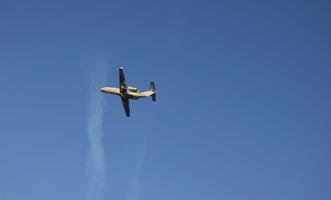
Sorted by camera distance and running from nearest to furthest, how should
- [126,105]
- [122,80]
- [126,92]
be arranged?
[122,80] < [126,92] < [126,105]

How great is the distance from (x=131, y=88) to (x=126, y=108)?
9657 millimetres

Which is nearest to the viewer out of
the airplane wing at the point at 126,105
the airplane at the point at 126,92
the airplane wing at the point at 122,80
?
the airplane wing at the point at 122,80

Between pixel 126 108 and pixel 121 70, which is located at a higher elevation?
pixel 121 70

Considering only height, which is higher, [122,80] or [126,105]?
[122,80]

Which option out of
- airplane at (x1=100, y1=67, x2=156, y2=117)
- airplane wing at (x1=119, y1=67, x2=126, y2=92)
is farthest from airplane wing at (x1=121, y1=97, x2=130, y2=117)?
airplane wing at (x1=119, y1=67, x2=126, y2=92)

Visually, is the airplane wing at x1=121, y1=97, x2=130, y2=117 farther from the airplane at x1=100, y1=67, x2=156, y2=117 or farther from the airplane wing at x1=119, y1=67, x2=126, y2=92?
the airplane wing at x1=119, y1=67, x2=126, y2=92

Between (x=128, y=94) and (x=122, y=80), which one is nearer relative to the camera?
(x=122, y=80)

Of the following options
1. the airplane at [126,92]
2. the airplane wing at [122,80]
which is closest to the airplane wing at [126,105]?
the airplane at [126,92]

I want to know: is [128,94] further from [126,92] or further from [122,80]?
[122,80]

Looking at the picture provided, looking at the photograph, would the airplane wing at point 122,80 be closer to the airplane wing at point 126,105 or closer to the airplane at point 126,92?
Result: the airplane at point 126,92

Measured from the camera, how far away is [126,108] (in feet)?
610

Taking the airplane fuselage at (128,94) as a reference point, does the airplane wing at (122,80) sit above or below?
above

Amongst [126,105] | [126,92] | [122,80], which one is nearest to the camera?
[122,80]

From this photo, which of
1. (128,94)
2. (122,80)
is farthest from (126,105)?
(122,80)
